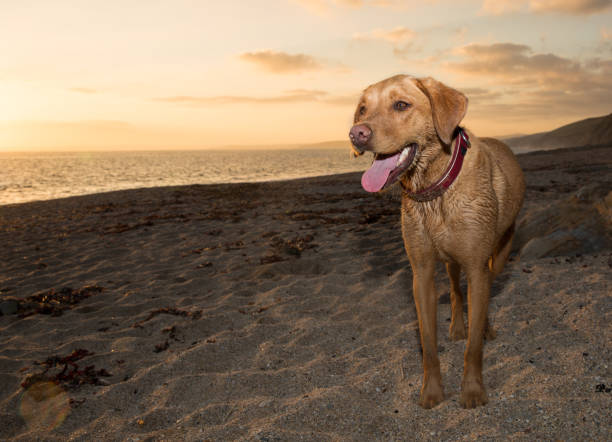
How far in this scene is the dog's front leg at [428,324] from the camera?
10.1 feet

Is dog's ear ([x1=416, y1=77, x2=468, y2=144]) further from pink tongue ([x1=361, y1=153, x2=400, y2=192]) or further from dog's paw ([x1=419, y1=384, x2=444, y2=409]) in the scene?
dog's paw ([x1=419, y1=384, x2=444, y2=409])

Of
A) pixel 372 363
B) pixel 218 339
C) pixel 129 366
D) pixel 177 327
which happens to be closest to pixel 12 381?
pixel 129 366

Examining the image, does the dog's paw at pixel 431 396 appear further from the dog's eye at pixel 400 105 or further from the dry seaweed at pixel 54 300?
the dry seaweed at pixel 54 300

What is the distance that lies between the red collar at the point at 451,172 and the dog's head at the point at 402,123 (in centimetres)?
14

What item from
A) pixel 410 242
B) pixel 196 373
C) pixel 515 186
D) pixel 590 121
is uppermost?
pixel 590 121

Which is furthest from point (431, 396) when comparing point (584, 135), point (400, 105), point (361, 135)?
point (584, 135)

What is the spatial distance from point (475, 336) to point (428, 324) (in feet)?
1.13

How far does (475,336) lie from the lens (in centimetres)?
301

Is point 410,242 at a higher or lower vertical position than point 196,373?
higher

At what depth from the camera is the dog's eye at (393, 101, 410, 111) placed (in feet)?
8.66

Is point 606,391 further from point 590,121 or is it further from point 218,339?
point 590,121

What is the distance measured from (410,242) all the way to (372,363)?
1377mm

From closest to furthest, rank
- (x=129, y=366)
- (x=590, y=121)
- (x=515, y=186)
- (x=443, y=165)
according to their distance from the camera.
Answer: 1. (x=443, y=165)
2. (x=515, y=186)
3. (x=129, y=366)
4. (x=590, y=121)

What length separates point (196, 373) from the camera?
3.90 metres
